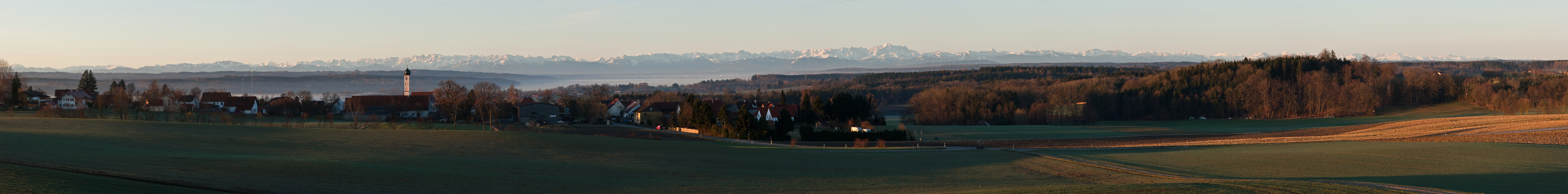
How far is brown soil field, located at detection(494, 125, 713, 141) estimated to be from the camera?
47844mm

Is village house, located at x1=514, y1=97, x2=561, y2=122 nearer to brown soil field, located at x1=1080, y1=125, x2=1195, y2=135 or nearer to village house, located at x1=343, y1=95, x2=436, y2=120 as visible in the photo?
village house, located at x1=343, y1=95, x2=436, y2=120

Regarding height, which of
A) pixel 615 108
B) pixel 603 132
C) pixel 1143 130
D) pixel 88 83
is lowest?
pixel 1143 130

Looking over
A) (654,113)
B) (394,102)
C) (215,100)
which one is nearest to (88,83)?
(215,100)

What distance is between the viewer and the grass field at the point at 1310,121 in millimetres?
65000

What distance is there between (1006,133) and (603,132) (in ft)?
99.7

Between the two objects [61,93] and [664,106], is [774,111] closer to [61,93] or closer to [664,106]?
[664,106]

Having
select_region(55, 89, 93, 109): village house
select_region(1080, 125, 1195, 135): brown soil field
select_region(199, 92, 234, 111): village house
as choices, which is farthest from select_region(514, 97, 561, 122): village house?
select_region(1080, 125, 1195, 135): brown soil field

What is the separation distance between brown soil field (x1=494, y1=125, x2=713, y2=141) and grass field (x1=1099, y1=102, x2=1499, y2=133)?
40.4 meters

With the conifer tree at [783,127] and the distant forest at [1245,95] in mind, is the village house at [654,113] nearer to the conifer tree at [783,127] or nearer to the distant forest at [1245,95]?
the distant forest at [1245,95]

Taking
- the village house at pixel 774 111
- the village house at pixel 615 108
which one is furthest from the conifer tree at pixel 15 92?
the village house at pixel 774 111

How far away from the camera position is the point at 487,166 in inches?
837

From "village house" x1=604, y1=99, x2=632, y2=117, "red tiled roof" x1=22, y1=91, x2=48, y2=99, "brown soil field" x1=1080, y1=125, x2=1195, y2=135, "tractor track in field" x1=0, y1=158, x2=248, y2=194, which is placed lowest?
"brown soil field" x1=1080, y1=125, x2=1195, y2=135

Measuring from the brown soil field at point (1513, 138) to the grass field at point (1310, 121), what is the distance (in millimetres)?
23430

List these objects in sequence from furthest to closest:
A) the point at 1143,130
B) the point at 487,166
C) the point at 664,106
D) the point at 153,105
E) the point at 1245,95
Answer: the point at 1245,95
the point at 664,106
the point at 153,105
the point at 1143,130
the point at 487,166
